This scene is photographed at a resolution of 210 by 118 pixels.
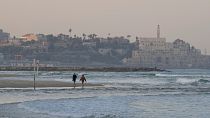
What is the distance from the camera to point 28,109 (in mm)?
22328

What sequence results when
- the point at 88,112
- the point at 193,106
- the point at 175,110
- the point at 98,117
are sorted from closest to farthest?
the point at 98,117 → the point at 88,112 → the point at 175,110 → the point at 193,106

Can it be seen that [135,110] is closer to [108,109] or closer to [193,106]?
[108,109]

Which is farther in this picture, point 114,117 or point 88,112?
point 88,112

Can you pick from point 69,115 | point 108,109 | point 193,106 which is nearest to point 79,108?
point 108,109

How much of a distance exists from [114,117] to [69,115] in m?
1.65

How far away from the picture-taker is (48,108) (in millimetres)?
22984

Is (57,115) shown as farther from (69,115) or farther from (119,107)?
(119,107)

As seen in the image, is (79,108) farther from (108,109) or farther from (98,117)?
(98,117)

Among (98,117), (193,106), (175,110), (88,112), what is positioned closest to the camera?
(98,117)

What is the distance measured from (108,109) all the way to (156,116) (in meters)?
3.02

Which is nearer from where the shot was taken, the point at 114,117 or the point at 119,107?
the point at 114,117

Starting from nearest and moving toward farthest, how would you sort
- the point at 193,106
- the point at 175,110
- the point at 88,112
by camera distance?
the point at 88,112 < the point at 175,110 < the point at 193,106

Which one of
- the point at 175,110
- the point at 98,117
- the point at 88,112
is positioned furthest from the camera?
the point at 175,110

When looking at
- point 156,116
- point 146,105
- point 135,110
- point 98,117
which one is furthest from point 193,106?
point 98,117
